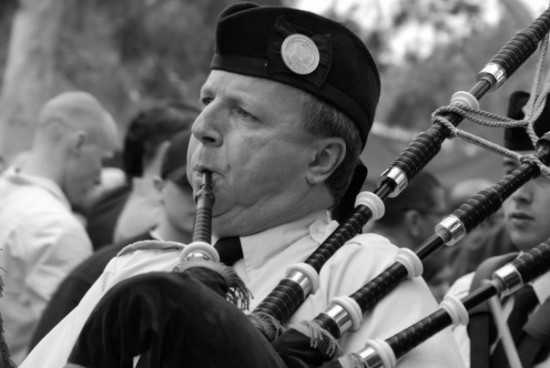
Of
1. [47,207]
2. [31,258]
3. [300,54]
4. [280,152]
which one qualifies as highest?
[300,54]

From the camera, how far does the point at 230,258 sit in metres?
2.98

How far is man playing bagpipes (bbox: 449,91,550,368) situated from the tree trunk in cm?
1008

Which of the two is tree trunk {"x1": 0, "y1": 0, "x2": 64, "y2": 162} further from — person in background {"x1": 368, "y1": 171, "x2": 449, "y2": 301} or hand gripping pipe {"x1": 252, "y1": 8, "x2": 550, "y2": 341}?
hand gripping pipe {"x1": 252, "y1": 8, "x2": 550, "y2": 341}

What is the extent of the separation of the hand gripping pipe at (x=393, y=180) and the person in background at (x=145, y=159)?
2750 millimetres

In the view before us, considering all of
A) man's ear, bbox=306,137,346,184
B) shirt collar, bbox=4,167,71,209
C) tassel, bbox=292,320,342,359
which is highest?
man's ear, bbox=306,137,346,184

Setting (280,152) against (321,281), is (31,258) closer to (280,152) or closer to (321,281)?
(280,152)

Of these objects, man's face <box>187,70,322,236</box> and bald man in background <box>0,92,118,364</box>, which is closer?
man's face <box>187,70,322,236</box>

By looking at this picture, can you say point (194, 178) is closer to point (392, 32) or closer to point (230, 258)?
point (230, 258)

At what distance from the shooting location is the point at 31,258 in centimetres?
532

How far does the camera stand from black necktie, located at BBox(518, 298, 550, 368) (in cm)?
372

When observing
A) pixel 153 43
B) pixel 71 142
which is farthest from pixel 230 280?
pixel 153 43

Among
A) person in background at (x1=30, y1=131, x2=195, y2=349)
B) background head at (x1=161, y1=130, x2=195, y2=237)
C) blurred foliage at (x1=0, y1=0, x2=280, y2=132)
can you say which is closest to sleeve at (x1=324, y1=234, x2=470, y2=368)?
person in background at (x1=30, y1=131, x2=195, y2=349)

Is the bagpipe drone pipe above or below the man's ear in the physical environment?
below

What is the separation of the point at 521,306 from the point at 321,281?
1350 millimetres
